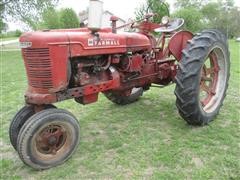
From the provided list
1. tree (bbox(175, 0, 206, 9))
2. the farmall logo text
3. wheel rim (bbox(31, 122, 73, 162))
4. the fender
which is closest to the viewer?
wheel rim (bbox(31, 122, 73, 162))

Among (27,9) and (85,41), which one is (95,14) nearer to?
(85,41)

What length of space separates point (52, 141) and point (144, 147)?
1.07 meters

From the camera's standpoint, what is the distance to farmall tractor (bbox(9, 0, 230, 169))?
3.30m

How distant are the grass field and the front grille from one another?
34.8 inches

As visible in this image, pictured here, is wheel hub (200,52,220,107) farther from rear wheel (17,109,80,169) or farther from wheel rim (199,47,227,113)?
rear wheel (17,109,80,169)

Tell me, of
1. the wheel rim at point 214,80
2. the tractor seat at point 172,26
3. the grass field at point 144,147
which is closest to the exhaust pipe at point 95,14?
the grass field at point 144,147

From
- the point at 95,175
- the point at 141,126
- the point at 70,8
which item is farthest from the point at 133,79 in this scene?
the point at 70,8

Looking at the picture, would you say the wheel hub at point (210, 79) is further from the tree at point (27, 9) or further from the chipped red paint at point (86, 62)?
the tree at point (27, 9)

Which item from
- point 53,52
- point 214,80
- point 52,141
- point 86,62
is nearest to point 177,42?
point 214,80

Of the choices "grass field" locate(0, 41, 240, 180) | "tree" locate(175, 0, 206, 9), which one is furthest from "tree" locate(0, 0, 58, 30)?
"tree" locate(175, 0, 206, 9)

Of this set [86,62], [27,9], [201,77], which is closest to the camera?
[86,62]

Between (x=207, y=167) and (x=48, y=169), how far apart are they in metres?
1.61

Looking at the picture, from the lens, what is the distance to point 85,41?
353 cm

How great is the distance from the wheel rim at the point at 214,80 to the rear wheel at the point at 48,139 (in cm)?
208
